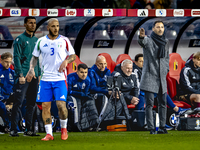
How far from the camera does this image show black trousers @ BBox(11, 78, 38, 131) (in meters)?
7.32

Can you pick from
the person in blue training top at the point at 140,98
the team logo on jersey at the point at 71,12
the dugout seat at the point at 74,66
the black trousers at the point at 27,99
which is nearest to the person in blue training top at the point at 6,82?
the black trousers at the point at 27,99

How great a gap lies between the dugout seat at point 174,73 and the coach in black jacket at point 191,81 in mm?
118

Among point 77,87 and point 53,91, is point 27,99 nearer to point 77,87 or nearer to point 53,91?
point 53,91

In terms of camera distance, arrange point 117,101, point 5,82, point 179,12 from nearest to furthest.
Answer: point 5,82
point 117,101
point 179,12

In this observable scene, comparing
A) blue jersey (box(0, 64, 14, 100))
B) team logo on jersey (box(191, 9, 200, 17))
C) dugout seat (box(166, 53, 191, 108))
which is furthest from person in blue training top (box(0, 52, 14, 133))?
team logo on jersey (box(191, 9, 200, 17))

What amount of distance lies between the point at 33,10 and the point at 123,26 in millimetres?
1773

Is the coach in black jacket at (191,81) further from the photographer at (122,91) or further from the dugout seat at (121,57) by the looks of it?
the dugout seat at (121,57)

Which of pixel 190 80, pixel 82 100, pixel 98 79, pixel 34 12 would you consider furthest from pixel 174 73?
pixel 34 12

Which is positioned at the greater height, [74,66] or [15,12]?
[15,12]

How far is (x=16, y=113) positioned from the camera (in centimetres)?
744

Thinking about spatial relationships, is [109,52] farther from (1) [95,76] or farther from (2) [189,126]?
(2) [189,126]

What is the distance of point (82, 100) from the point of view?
8336 mm

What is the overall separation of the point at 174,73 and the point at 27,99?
3325 millimetres

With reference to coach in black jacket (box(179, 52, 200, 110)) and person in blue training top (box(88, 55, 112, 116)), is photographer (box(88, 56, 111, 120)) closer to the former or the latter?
person in blue training top (box(88, 55, 112, 116))
